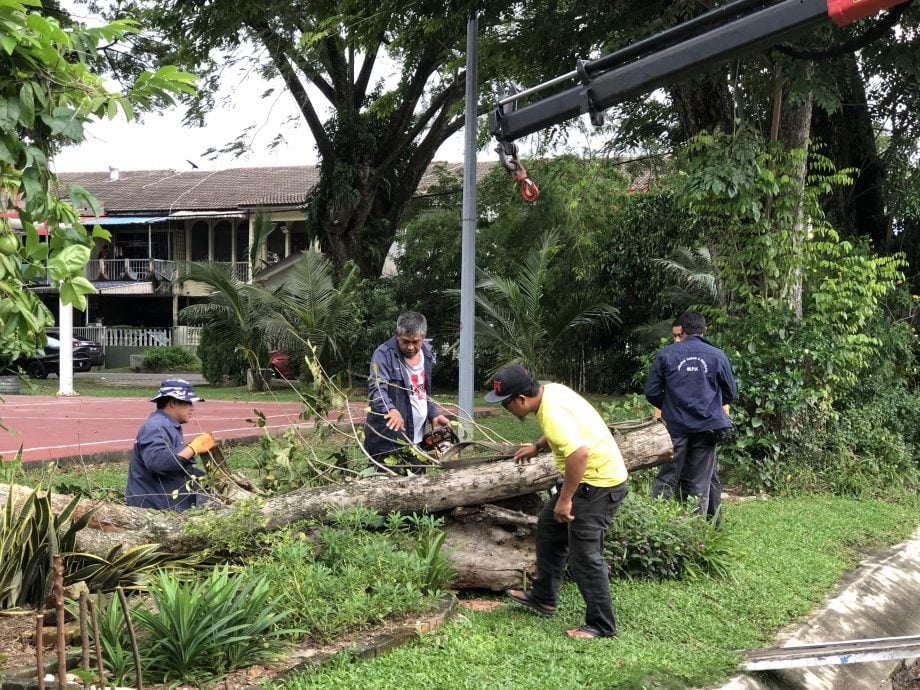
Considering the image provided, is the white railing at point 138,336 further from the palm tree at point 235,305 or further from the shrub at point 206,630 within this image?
the shrub at point 206,630

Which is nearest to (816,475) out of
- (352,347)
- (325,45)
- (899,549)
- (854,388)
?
(854,388)

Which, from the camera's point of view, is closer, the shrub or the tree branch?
the shrub

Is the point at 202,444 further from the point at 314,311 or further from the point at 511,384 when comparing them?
the point at 314,311

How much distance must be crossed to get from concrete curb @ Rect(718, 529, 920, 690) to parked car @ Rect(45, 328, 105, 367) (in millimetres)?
29431

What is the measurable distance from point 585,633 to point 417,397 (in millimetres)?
2566

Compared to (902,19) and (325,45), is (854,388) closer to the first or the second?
(902,19)

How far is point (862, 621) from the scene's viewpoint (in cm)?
625

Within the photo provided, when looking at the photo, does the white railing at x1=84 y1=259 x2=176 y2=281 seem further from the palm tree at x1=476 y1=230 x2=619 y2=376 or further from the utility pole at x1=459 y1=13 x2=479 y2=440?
the utility pole at x1=459 y1=13 x2=479 y2=440

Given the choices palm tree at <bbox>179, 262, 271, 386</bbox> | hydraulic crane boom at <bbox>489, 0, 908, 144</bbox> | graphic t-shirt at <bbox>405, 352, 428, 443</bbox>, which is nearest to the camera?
hydraulic crane boom at <bbox>489, 0, 908, 144</bbox>

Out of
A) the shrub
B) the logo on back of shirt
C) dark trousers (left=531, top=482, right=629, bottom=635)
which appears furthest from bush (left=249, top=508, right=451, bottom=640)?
the logo on back of shirt

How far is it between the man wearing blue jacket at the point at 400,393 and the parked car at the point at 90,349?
2739cm

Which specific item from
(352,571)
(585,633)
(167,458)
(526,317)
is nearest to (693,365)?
(585,633)

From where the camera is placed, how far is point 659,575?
6406mm

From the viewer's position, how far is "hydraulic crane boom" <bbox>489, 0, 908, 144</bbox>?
6.08 m
